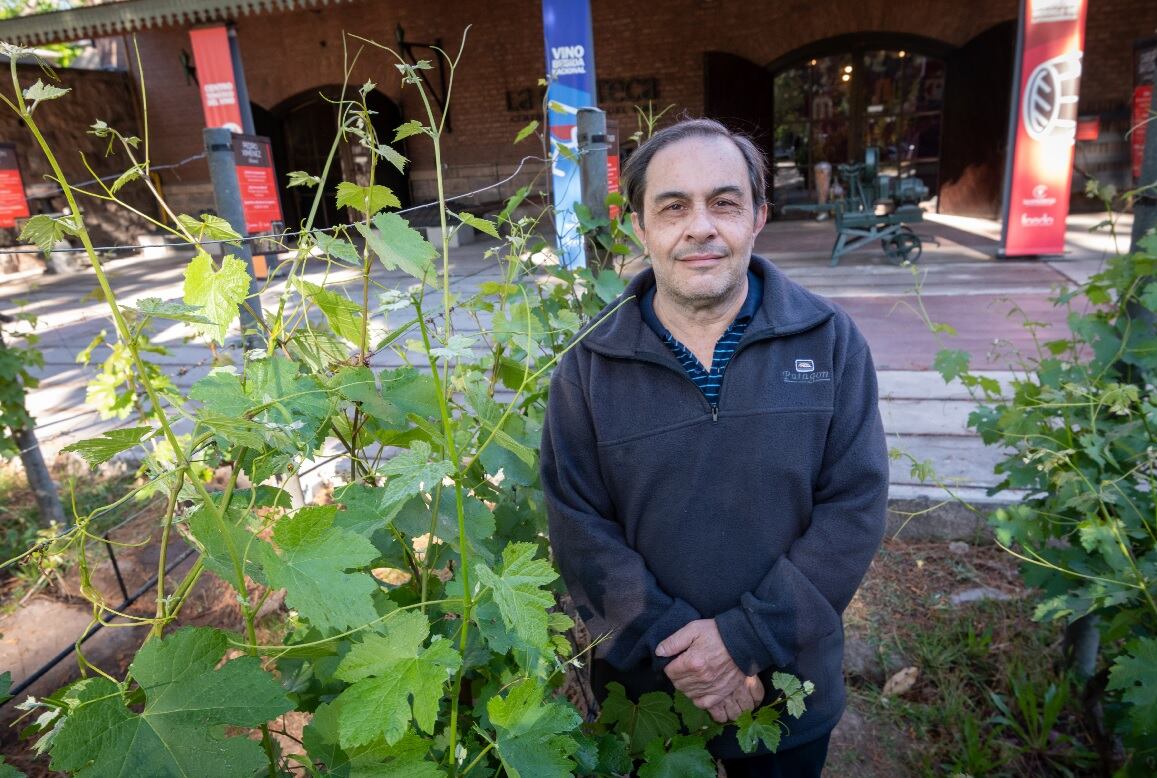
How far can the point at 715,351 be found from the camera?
140 centimetres

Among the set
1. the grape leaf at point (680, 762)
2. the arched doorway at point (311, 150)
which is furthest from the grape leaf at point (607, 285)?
the arched doorway at point (311, 150)

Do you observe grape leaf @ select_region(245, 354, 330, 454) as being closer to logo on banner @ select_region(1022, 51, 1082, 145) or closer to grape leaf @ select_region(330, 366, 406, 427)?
grape leaf @ select_region(330, 366, 406, 427)

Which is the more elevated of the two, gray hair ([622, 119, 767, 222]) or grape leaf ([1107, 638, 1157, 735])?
gray hair ([622, 119, 767, 222])

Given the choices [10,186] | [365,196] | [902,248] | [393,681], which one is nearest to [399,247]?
[365,196]

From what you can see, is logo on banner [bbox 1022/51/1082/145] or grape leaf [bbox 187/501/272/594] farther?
logo on banner [bbox 1022/51/1082/145]

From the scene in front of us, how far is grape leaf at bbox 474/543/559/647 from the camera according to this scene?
2.36 feet

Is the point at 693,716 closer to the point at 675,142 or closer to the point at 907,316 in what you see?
the point at 675,142

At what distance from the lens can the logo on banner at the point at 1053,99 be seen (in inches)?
252

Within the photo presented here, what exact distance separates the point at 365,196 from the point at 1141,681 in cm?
159

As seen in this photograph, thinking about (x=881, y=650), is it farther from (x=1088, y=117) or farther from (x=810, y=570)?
(x=1088, y=117)

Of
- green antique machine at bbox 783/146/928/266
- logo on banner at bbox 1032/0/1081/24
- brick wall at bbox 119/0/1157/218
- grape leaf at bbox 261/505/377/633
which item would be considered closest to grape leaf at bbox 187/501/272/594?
grape leaf at bbox 261/505/377/633

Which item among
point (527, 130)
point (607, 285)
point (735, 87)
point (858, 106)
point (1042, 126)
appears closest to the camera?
point (527, 130)

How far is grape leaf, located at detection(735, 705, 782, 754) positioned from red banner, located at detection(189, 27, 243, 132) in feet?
27.6

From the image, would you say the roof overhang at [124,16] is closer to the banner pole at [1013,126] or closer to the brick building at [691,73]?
the brick building at [691,73]
